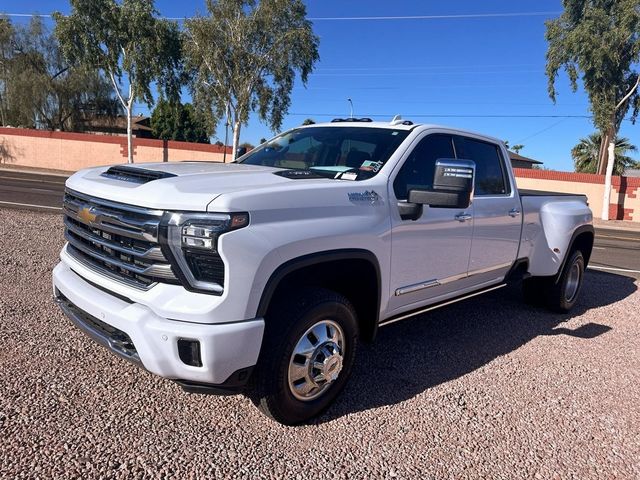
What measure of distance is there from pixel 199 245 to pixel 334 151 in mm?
1850

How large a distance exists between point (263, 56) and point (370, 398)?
88.9ft

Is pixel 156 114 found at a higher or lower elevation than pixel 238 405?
higher

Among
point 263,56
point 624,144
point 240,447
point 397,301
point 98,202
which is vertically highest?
point 263,56

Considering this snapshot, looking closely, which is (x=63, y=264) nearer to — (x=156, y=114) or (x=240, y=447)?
(x=240, y=447)

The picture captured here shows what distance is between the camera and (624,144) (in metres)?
40.8

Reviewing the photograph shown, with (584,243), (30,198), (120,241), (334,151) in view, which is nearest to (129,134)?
(30,198)

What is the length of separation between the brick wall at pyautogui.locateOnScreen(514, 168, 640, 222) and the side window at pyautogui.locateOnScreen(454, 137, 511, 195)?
2124cm

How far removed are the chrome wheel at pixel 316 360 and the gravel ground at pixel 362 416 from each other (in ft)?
0.80

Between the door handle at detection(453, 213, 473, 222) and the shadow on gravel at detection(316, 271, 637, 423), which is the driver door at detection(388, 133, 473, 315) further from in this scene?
the shadow on gravel at detection(316, 271, 637, 423)

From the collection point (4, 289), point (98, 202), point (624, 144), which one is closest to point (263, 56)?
point (4, 289)

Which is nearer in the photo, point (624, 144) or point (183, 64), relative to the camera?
point (183, 64)

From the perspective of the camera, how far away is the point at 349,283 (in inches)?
135

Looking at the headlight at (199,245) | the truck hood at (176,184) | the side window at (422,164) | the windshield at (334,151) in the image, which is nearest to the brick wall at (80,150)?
the windshield at (334,151)

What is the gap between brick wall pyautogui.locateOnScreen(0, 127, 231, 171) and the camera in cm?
3183
